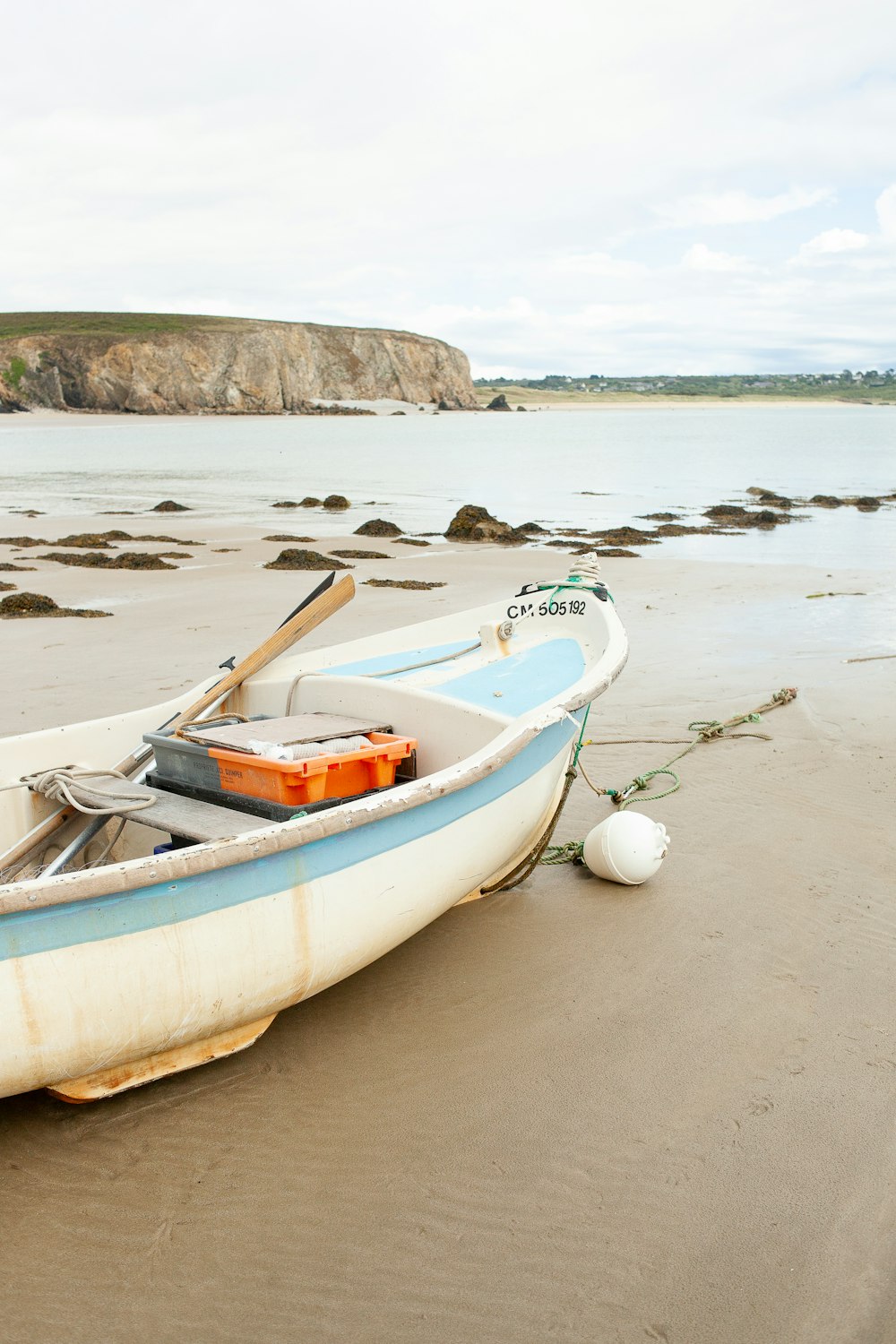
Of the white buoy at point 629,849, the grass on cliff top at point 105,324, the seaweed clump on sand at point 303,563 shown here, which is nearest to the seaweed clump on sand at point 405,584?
the seaweed clump on sand at point 303,563

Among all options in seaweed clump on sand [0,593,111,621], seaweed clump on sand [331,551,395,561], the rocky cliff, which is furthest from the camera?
the rocky cliff

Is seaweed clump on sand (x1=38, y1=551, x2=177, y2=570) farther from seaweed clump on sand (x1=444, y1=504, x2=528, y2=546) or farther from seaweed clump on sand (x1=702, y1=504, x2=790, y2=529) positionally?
seaweed clump on sand (x1=702, y1=504, x2=790, y2=529)

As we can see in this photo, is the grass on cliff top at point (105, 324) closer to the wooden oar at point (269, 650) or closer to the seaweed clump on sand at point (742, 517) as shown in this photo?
the seaweed clump on sand at point (742, 517)

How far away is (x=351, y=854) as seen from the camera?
3.30m

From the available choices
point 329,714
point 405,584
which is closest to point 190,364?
point 405,584

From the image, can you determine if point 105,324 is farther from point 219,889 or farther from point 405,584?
point 219,889

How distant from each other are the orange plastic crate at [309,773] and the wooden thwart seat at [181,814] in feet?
0.40

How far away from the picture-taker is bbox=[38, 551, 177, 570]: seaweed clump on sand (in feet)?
46.3

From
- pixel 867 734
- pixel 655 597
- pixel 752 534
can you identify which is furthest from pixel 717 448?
pixel 867 734

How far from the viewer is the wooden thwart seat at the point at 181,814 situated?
11.3ft

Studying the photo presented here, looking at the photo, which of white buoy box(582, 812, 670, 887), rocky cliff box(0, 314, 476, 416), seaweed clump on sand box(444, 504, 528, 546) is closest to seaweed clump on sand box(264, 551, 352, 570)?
seaweed clump on sand box(444, 504, 528, 546)

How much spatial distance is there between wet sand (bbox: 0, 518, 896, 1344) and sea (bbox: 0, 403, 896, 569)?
1254cm

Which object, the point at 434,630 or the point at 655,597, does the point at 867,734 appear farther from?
the point at 655,597

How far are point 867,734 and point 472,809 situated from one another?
411 cm
